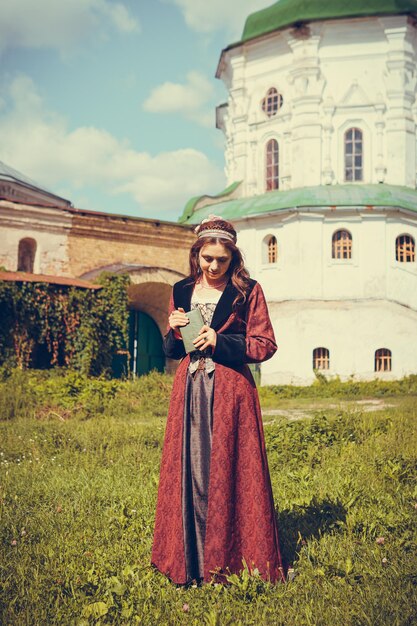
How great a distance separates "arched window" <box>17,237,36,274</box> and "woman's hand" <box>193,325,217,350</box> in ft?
54.0

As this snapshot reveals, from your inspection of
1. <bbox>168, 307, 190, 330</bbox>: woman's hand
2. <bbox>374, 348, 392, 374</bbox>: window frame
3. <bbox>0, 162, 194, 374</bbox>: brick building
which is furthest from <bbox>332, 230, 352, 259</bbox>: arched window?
<bbox>168, 307, 190, 330</bbox>: woman's hand

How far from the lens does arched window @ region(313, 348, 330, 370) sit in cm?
2031

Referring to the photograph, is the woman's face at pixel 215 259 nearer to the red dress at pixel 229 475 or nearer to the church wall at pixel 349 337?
the red dress at pixel 229 475

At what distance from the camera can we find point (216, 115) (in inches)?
1115

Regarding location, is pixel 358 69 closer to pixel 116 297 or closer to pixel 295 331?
pixel 295 331

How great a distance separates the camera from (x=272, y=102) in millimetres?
23531

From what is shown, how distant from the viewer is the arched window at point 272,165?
76.4 ft

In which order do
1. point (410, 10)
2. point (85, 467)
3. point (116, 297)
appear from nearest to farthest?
point (85, 467), point (116, 297), point (410, 10)

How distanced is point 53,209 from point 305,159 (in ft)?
27.1

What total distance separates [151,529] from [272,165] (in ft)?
65.1


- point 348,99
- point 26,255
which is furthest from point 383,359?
point 26,255

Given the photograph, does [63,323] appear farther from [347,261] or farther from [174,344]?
[174,344]

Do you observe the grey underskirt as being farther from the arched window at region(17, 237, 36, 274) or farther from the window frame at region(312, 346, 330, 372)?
the window frame at region(312, 346, 330, 372)

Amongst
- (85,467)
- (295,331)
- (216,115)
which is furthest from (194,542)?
(216,115)
